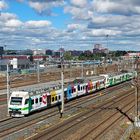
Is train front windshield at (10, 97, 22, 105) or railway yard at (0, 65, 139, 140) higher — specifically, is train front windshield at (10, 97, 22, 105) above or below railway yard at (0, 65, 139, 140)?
above

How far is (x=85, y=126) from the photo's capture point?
40.0 metres

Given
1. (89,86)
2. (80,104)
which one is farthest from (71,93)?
(89,86)

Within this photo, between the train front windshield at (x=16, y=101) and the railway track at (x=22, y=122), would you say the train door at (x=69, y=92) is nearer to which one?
the railway track at (x=22, y=122)

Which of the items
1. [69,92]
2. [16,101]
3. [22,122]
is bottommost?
[22,122]

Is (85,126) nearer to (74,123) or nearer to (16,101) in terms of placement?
(74,123)

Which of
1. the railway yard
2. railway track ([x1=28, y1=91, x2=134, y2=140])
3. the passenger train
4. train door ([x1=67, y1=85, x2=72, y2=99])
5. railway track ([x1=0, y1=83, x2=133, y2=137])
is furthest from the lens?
train door ([x1=67, y1=85, x2=72, y2=99])

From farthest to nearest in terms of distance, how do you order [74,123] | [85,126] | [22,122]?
[22,122]
[74,123]
[85,126]

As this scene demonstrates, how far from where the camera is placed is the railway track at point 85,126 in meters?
34.8

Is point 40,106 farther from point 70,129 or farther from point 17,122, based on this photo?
point 70,129

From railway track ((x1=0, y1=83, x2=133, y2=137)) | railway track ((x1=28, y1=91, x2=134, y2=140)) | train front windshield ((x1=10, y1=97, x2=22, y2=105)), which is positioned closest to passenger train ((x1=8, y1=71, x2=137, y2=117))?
train front windshield ((x1=10, y1=97, x2=22, y2=105))

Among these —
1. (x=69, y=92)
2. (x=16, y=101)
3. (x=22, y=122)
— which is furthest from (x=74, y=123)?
(x=69, y=92)

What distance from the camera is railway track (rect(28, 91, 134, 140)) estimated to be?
3478 centimetres

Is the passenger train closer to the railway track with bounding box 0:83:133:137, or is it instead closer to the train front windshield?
the train front windshield

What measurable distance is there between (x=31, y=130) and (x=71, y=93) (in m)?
24.7
